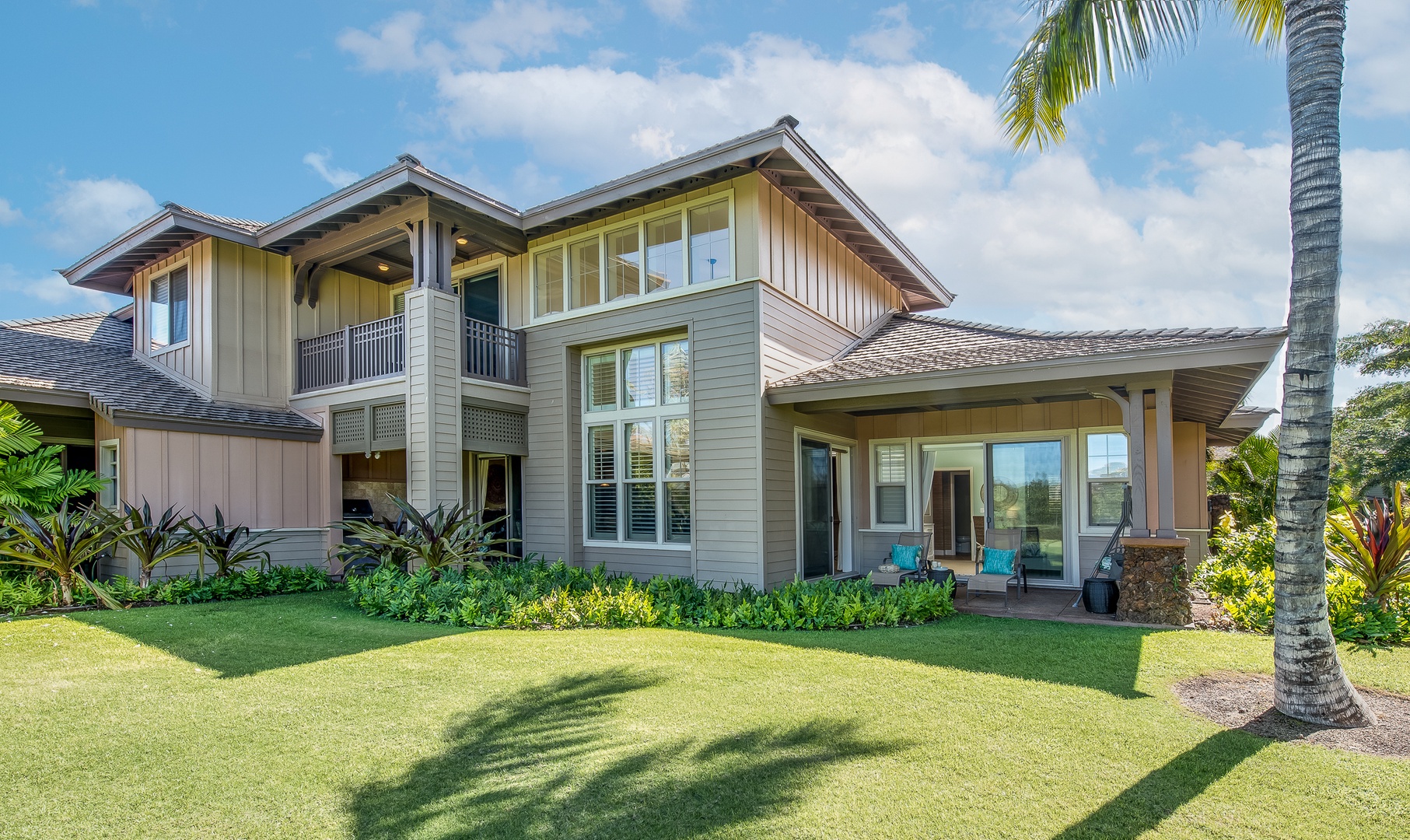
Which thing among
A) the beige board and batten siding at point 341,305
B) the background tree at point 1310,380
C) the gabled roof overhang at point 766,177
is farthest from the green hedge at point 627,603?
the beige board and batten siding at point 341,305

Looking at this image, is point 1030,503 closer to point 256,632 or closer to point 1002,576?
point 1002,576

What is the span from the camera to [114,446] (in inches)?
416

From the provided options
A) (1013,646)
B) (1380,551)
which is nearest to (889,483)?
(1013,646)

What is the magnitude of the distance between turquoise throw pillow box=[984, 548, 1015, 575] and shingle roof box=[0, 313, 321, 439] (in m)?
10.2

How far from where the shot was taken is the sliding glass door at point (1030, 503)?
1045cm

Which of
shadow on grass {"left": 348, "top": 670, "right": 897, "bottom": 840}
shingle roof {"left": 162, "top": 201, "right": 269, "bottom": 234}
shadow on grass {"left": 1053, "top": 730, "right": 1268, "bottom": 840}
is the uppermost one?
shingle roof {"left": 162, "top": 201, "right": 269, "bottom": 234}

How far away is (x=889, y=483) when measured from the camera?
38.3ft

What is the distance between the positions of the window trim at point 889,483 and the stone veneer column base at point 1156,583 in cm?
385

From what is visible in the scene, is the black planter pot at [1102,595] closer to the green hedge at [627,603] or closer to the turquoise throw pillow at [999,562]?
Answer: the turquoise throw pillow at [999,562]

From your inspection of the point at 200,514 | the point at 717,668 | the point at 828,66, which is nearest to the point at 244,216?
the point at 200,514

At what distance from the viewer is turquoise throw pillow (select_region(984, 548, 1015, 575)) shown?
364 inches

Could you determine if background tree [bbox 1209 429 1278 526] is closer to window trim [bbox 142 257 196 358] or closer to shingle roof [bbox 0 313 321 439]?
shingle roof [bbox 0 313 321 439]

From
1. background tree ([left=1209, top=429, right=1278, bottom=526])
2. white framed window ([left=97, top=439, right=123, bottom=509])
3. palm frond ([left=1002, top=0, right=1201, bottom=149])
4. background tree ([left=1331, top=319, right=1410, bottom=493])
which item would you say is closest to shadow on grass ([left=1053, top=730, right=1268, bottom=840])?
palm frond ([left=1002, top=0, right=1201, bottom=149])

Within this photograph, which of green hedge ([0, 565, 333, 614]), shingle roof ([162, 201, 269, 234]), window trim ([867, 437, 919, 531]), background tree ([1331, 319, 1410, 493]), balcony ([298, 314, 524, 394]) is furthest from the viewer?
background tree ([1331, 319, 1410, 493])
